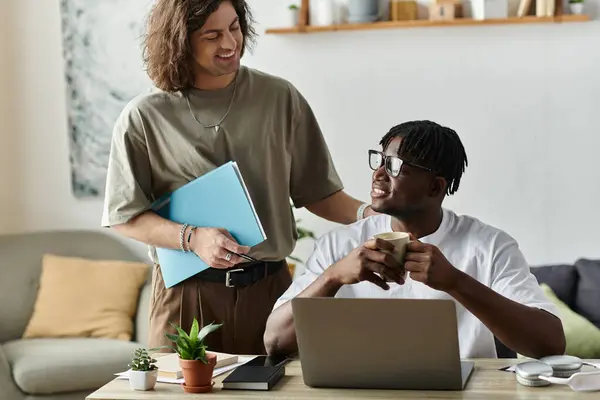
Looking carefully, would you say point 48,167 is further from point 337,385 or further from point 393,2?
point 337,385

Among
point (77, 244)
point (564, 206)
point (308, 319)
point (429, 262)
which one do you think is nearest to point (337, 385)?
point (308, 319)

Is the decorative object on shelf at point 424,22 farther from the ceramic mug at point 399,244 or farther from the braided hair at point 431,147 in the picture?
the ceramic mug at point 399,244

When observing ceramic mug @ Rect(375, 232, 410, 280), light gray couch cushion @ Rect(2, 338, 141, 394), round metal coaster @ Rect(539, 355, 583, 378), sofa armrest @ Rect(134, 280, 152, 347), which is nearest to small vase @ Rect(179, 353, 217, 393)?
ceramic mug @ Rect(375, 232, 410, 280)

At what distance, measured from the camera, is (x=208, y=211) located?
2.31 m

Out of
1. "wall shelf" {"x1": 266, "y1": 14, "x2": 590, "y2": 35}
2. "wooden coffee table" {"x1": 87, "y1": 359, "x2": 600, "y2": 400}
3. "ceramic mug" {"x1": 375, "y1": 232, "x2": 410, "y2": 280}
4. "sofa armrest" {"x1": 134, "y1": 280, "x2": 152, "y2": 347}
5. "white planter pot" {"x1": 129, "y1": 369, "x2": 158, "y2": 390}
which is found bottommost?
"sofa armrest" {"x1": 134, "y1": 280, "x2": 152, "y2": 347}

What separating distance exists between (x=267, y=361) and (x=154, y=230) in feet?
1.66

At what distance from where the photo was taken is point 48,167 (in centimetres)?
459

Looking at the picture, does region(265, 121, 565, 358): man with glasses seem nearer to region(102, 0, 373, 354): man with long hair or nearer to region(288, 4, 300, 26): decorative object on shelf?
region(102, 0, 373, 354): man with long hair

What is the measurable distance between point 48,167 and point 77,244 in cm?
45

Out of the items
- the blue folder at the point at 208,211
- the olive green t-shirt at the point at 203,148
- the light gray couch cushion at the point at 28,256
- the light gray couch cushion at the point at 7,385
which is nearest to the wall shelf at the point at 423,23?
the light gray couch cushion at the point at 28,256

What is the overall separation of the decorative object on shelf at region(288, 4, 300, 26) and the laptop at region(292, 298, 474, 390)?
8.34 feet

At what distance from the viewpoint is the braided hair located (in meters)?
2.18

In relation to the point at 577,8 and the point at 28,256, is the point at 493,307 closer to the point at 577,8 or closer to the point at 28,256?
the point at 577,8

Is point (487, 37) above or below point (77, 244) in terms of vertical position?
above
